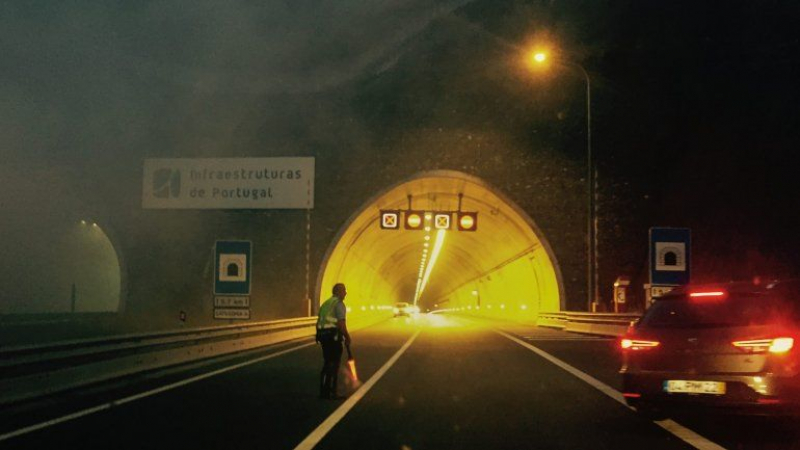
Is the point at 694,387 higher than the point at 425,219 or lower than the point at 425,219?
lower

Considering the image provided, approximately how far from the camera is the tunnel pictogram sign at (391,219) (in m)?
34.1

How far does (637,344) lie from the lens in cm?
987

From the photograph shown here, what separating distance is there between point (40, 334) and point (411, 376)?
15986mm

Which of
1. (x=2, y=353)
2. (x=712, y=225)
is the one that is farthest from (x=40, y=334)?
(x=712, y=225)

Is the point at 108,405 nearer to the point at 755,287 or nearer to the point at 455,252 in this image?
the point at 755,287

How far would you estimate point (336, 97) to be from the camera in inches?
1513

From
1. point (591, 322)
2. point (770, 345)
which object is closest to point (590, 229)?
point (591, 322)

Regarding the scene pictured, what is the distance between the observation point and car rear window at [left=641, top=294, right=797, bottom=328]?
911 cm

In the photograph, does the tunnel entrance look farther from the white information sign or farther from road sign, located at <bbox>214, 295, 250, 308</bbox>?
road sign, located at <bbox>214, 295, 250, 308</bbox>

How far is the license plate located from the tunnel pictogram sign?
24819 mm

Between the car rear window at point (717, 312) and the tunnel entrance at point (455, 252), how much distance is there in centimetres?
2425

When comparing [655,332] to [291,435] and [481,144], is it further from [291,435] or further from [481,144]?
[481,144]

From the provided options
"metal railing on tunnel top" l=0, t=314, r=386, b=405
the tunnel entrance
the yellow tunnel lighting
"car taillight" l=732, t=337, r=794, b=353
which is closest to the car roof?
"car taillight" l=732, t=337, r=794, b=353

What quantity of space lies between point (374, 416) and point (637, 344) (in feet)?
10.5
